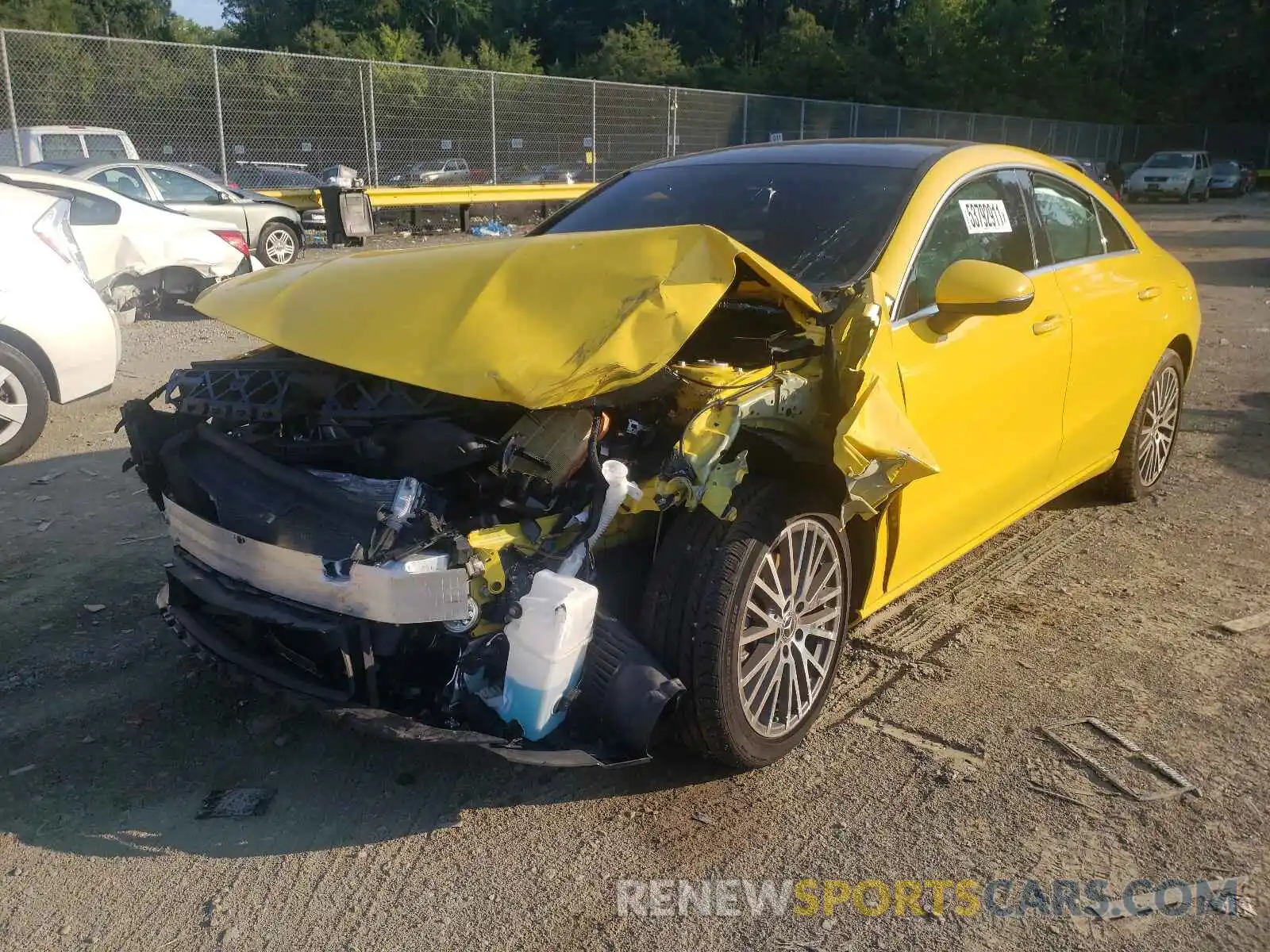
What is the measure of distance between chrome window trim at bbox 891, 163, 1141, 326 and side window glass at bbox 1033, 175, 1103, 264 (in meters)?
0.03

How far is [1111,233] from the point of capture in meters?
4.83

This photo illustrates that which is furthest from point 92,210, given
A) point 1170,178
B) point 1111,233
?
point 1170,178

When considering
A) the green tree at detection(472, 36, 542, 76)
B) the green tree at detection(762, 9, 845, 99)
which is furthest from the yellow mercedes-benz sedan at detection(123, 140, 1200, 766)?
the green tree at detection(762, 9, 845, 99)

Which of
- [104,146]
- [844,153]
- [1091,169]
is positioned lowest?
[1091,169]

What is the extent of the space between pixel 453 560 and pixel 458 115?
19.1 meters

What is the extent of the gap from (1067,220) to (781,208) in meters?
1.49

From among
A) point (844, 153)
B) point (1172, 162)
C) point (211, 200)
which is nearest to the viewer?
point (844, 153)

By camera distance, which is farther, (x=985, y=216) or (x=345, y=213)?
(x=345, y=213)

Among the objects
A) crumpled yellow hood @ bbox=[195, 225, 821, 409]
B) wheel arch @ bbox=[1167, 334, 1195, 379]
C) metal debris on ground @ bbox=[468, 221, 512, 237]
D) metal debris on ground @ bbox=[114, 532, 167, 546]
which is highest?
crumpled yellow hood @ bbox=[195, 225, 821, 409]

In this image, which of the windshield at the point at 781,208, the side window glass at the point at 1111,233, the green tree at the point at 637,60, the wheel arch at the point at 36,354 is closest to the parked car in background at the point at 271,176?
the wheel arch at the point at 36,354

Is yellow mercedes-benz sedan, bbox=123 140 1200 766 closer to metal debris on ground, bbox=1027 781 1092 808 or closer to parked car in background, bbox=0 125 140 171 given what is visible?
metal debris on ground, bbox=1027 781 1092 808

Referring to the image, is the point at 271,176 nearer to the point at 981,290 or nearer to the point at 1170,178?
the point at 981,290

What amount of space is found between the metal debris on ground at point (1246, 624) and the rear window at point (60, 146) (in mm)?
15638

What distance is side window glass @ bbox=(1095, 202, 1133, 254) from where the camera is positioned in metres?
4.76
